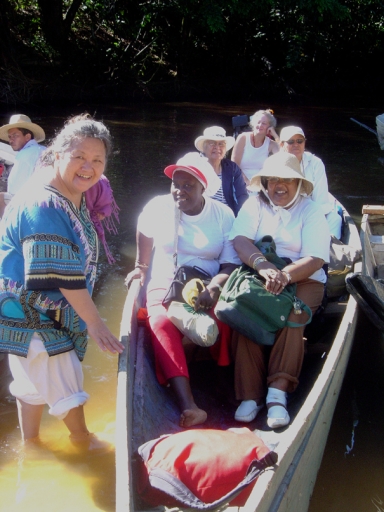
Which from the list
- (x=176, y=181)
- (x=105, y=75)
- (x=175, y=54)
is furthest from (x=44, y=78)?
(x=176, y=181)

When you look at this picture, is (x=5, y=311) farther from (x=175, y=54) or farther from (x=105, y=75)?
(x=175, y=54)

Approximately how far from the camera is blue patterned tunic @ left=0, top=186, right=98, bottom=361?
2.56 meters

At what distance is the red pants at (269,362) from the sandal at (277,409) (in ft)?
0.27

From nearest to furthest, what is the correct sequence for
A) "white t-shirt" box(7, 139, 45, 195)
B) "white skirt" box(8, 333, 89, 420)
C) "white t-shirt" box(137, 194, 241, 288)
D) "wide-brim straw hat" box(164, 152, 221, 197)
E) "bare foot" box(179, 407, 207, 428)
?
"white skirt" box(8, 333, 89, 420) < "bare foot" box(179, 407, 207, 428) < "wide-brim straw hat" box(164, 152, 221, 197) < "white t-shirt" box(137, 194, 241, 288) < "white t-shirt" box(7, 139, 45, 195)

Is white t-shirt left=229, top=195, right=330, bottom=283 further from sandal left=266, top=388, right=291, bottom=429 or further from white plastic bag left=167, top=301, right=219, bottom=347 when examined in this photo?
sandal left=266, top=388, right=291, bottom=429

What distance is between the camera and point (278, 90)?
20.0m

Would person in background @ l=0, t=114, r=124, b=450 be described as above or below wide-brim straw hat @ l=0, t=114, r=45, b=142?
below

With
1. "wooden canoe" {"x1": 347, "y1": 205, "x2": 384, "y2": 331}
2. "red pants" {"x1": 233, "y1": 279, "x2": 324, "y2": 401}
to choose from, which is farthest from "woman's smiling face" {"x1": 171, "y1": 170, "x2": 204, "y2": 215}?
"wooden canoe" {"x1": 347, "y1": 205, "x2": 384, "y2": 331}

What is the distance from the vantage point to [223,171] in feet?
16.8

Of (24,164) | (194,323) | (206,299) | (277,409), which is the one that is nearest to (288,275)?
(206,299)

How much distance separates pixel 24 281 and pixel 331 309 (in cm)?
220

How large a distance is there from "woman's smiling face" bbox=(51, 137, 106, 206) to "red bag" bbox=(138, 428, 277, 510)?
1149mm

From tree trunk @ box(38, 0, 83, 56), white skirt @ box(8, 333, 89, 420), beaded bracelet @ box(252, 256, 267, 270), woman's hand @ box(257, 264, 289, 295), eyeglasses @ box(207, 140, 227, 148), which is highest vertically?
tree trunk @ box(38, 0, 83, 56)

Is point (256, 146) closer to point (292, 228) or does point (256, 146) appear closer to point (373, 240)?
point (373, 240)
